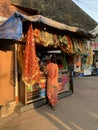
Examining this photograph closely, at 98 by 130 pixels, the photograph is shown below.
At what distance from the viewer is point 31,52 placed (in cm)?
689

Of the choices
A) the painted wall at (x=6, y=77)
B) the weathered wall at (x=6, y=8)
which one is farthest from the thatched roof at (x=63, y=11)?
the painted wall at (x=6, y=77)

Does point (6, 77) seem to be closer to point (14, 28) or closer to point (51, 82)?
point (51, 82)

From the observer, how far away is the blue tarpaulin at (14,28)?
6277 millimetres

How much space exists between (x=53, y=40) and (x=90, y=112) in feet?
9.55

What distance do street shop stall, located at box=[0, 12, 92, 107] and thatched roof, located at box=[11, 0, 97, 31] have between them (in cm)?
202

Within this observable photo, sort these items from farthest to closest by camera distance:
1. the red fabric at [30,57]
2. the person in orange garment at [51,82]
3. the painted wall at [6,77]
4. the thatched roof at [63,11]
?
the thatched roof at [63,11] → the person in orange garment at [51,82] → the painted wall at [6,77] → the red fabric at [30,57]

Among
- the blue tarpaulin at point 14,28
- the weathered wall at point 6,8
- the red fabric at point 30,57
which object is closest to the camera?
the blue tarpaulin at point 14,28

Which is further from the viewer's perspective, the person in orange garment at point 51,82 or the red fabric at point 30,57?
the person in orange garment at point 51,82

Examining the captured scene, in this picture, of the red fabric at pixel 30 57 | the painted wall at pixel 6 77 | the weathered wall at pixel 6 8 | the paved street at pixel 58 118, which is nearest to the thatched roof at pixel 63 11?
the weathered wall at pixel 6 8

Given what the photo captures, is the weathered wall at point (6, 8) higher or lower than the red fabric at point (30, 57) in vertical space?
higher

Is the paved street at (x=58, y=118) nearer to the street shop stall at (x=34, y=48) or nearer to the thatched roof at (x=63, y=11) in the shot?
the street shop stall at (x=34, y=48)

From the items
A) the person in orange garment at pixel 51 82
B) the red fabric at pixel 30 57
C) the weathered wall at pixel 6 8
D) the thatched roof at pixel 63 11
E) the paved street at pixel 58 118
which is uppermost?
the thatched roof at pixel 63 11

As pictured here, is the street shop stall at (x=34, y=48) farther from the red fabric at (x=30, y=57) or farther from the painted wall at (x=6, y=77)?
the painted wall at (x=6, y=77)

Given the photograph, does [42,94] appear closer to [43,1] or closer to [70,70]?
[70,70]
